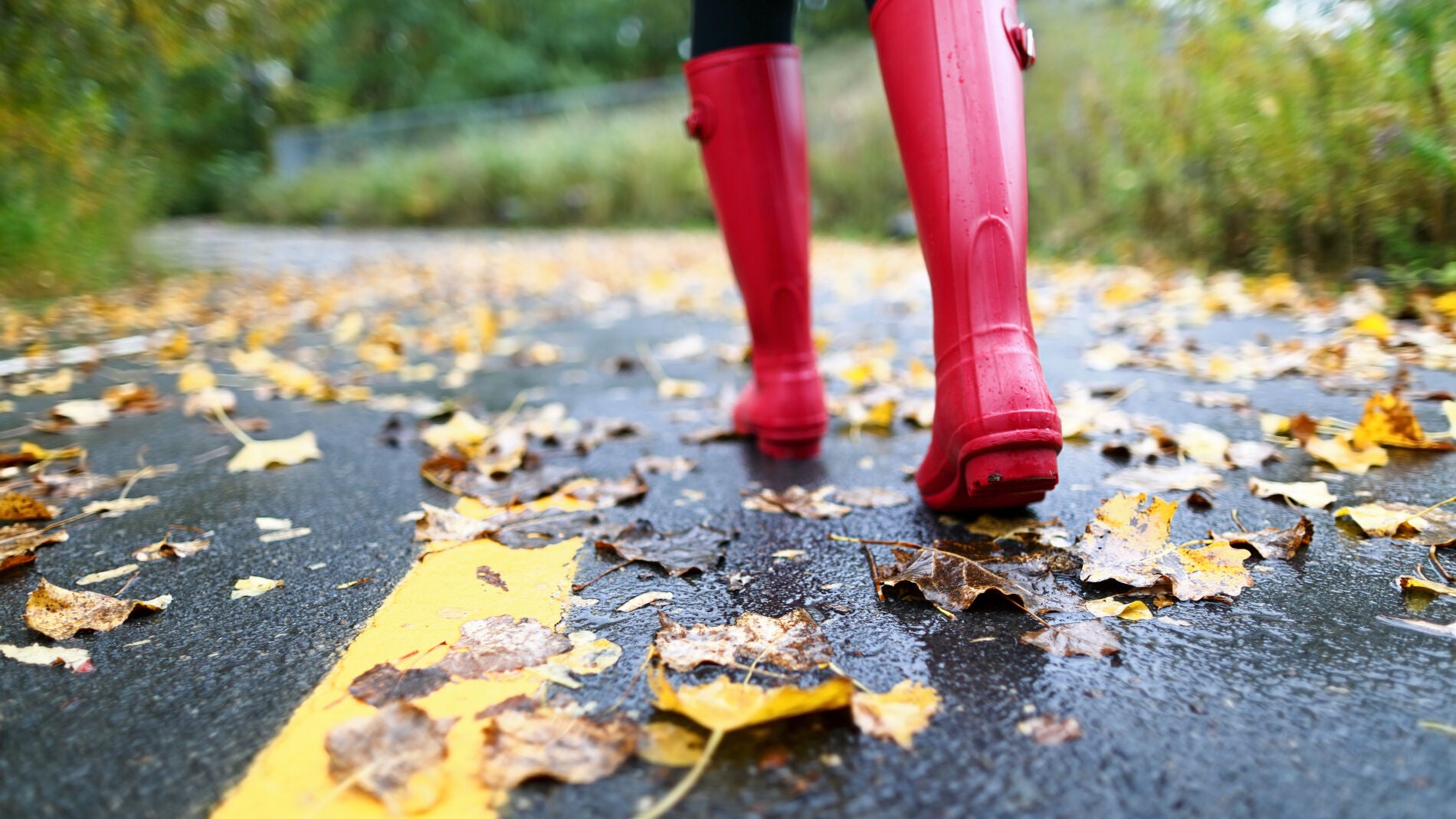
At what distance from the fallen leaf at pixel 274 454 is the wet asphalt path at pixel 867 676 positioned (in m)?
0.18

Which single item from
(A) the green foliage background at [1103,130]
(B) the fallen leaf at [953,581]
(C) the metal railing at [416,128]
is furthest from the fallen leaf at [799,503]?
(C) the metal railing at [416,128]

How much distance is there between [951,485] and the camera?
1271 millimetres

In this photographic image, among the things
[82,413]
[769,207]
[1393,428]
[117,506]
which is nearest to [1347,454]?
[1393,428]

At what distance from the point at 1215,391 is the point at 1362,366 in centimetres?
42

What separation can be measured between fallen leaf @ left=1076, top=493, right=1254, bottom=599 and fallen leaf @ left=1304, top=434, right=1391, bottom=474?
516mm

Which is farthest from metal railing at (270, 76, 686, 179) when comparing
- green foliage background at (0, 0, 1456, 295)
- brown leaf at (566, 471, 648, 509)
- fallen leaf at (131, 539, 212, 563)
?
fallen leaf at (131, 539, 212, 563)

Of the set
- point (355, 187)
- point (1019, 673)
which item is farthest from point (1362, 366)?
point (355, 187)

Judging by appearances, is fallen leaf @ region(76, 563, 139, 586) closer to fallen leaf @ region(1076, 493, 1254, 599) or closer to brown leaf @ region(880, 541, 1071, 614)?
brown leaf @ region(880, 541, 1071, 614)

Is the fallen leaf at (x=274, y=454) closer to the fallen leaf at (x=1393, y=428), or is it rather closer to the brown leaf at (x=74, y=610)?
the brown leaf at (x=74, y=610)

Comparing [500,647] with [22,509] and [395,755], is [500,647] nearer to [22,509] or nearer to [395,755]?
[395,755]

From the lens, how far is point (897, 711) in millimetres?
828

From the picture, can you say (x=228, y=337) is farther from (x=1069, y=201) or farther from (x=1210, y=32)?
(x=1069, y=201)

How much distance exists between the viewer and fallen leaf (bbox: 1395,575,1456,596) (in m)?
1.02

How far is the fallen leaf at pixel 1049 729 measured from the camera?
785 mm
